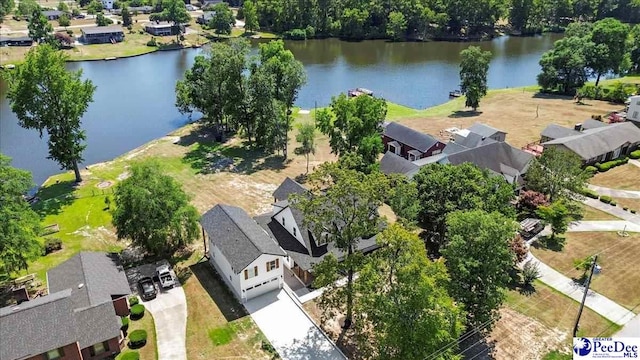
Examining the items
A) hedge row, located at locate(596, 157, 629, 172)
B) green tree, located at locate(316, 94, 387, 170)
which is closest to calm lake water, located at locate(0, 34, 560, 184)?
green tree, located at locate(316, 94, 387, 170)

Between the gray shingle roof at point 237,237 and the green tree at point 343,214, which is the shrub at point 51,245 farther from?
the green tree at point 343,214

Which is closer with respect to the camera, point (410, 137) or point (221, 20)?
point (410, 137)

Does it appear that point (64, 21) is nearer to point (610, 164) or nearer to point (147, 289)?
point (147, 289)

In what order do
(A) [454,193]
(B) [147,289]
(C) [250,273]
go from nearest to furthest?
(C) [250,273], (B) [147,289], (A) [454,193]

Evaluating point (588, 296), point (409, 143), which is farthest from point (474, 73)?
point (588, 296)

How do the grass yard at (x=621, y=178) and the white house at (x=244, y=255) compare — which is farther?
the grass yard at (x=621, y=178)

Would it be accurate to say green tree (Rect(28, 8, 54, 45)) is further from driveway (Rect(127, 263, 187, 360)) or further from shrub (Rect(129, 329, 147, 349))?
shrub (Rect(129, 329, 147, 349))

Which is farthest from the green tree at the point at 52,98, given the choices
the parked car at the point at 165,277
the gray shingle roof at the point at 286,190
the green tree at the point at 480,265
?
the green tree at the point at 480,265
